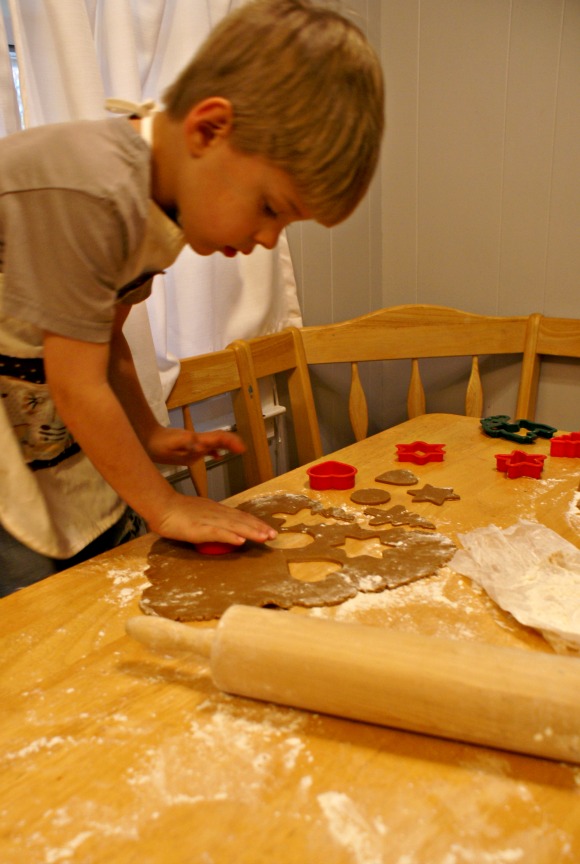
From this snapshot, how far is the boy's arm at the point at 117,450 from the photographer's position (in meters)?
0.74

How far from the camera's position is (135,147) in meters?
0.75

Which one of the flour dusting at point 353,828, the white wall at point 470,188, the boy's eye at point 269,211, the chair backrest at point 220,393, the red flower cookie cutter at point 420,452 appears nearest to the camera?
the flour dusting at point 353,828

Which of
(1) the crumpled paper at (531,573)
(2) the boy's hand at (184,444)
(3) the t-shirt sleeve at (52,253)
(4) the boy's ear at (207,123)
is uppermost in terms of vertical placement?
(4) the boy's ear at (207,123)

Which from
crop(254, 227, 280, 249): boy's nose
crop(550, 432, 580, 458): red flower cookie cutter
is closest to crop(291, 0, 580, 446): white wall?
crop(550, 432, 580, 458): red flower cookie cutter

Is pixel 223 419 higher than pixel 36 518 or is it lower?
lower

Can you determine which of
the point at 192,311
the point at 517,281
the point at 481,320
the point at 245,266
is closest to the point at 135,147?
the point at 192,311

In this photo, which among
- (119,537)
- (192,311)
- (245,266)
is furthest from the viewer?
(245,266)

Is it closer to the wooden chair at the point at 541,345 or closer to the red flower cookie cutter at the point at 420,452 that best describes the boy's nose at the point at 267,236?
the red flower cookie cutter at the point at 420,452

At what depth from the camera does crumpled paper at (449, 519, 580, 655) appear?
2.12ft

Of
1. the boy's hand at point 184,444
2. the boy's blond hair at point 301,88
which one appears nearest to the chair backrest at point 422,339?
the boy's hand at point 184,444

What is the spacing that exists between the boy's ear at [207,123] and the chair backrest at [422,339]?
1073 mm

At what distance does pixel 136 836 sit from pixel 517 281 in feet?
5.83

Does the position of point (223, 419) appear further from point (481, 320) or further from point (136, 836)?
point (136, 836)

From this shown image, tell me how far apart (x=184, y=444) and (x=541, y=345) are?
3.91 feet
